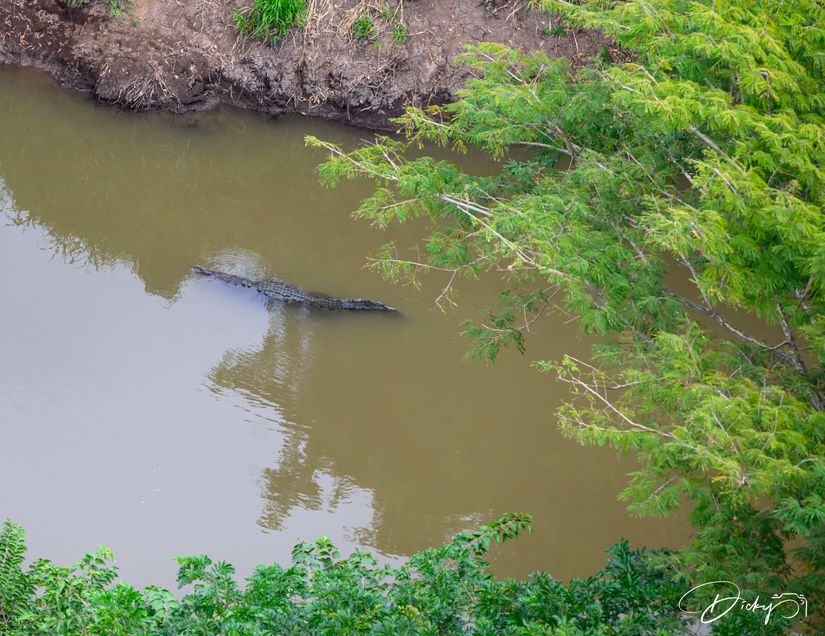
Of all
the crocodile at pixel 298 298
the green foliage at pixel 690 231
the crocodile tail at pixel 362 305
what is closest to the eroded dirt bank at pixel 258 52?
the crocodile at pixel 298 298

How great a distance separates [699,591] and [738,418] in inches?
41.1

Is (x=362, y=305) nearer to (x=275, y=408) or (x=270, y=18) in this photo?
(x=275, y=408)

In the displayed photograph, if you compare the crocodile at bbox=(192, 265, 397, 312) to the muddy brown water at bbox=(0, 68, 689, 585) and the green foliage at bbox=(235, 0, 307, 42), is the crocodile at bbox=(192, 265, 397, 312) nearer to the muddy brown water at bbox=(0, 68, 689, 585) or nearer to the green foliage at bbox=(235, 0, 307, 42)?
the muddy brown water at bbox=(0, 68, 689, 585)

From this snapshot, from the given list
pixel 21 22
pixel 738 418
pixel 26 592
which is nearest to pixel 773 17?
pixel 738 418

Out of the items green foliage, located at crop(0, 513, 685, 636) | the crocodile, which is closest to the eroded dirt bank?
the crocodile

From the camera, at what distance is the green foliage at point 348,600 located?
5.26m

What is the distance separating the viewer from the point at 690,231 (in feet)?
18.0

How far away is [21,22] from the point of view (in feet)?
45.3

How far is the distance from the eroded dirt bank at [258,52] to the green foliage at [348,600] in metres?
9.22

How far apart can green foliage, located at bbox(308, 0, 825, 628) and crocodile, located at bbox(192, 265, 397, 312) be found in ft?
8.51

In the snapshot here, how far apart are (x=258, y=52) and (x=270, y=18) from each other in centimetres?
54

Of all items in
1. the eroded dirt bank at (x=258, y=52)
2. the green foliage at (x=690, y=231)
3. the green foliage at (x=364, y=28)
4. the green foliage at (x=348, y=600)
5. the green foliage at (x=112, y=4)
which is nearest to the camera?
the green foliage at (x=690, y=231)

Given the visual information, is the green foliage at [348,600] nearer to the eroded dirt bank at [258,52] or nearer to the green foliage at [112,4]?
the eroded dirt bank at [258,52]

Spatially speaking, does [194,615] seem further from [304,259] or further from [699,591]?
[304,259]
